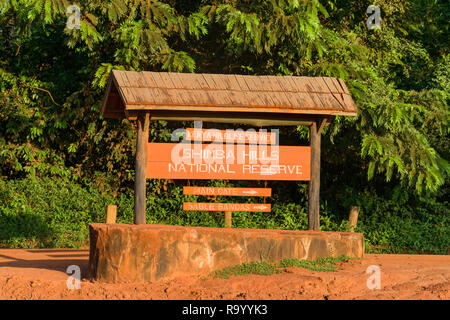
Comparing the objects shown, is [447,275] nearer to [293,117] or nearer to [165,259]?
[293,117]

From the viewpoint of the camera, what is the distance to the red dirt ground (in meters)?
7.89

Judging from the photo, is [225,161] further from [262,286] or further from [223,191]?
[262,286]

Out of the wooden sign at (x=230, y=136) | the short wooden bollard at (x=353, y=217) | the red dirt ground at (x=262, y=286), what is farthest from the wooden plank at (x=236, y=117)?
the short wooden bollard at (x=353, y=217)

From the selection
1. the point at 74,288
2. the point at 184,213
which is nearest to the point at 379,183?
the point at 184,213

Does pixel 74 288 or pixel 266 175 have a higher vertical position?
pixel 266 175

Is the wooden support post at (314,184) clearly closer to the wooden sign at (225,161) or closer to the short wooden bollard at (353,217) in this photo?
the wooden sign at (225,161)

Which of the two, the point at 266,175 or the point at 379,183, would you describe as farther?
the point at 379,183

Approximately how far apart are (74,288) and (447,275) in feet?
17.3

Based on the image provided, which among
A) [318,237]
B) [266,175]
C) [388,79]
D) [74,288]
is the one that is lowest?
[74,288]

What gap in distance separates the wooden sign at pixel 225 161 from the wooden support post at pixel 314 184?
0.28 ft

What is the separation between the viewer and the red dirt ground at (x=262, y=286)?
7.89m

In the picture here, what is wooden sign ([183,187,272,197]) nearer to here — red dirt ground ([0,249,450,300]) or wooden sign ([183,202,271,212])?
wooden sign ([183,202,271,212])

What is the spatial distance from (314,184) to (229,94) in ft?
6.49

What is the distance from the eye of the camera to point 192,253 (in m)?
8.91
